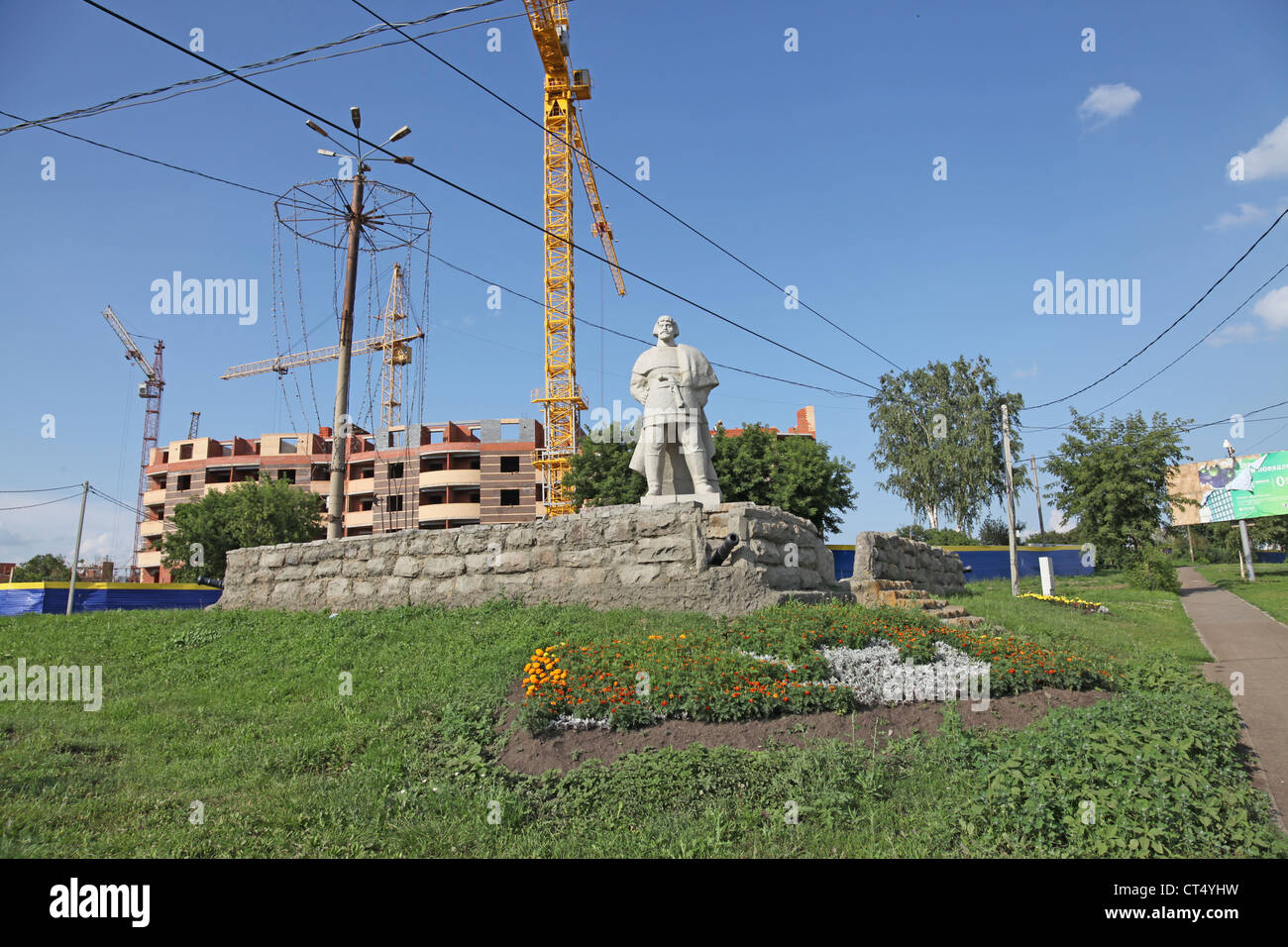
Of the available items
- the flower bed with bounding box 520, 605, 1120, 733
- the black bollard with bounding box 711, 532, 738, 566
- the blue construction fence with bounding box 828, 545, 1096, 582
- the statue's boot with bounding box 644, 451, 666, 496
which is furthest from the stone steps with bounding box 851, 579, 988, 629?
the blue construction fence with bounding box 828, 545, 1096, 582

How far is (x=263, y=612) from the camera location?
→ 11.6 metres

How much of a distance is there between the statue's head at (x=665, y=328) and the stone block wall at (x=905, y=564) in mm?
4693

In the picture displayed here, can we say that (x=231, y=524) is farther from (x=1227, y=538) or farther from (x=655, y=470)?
(x=1227, y=538)

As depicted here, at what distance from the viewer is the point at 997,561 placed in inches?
1316

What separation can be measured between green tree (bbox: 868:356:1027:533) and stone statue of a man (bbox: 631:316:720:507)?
2875cm

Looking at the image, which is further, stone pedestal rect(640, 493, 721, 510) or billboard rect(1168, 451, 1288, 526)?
billboard rect(1168, 451, 1288, 526)

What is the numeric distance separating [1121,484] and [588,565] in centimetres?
2282

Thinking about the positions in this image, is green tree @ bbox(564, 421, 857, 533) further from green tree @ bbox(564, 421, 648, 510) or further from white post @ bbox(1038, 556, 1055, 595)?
white post @ bbox(1038, 556, 1055, 595)

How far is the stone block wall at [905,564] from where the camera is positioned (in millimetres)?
12547

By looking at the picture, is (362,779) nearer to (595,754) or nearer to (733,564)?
(595,754)

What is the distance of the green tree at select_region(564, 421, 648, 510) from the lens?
101 feet

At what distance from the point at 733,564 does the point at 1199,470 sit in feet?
135

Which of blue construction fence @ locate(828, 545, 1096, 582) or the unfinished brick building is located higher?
the unfinished brick building
